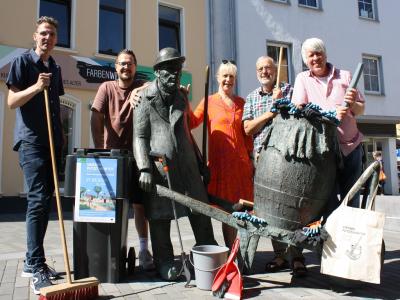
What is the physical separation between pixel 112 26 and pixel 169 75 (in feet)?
27.5

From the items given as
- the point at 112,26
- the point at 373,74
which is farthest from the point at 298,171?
the point at 373,74

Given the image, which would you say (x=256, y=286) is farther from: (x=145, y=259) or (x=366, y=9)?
(x=366, y=9)

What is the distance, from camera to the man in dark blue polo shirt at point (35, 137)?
11.1 feet

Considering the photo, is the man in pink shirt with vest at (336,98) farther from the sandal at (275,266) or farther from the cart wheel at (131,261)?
the cart wheel at (131,261)

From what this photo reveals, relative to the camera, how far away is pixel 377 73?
16.4 metres

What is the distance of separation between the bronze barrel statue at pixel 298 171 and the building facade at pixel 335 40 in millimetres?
9410

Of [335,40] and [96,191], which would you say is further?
[335,40]

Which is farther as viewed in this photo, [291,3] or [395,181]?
[395,181]

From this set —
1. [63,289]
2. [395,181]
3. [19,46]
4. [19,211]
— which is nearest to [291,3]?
[395,181]

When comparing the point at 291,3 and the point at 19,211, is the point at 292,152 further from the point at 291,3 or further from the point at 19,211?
the point at 291,3

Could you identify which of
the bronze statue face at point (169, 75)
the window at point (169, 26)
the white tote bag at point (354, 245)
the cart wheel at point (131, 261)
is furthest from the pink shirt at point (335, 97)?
the window at point (169, 26)

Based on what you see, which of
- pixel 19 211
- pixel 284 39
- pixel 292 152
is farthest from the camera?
pixel 284 39

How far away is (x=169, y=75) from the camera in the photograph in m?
3.61

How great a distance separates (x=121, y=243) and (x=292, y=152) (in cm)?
160
